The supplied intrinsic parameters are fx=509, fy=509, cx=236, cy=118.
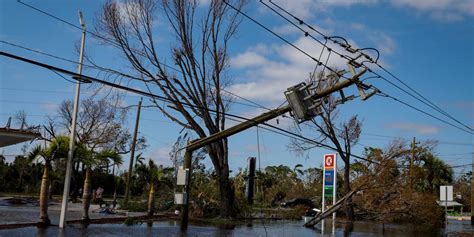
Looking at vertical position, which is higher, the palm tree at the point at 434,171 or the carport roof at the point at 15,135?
the palm tree at the point at 434,171

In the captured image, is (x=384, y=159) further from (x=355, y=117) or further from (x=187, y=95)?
(x=187, y=95)

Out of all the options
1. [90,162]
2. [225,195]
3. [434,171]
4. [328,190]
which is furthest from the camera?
[434,171]

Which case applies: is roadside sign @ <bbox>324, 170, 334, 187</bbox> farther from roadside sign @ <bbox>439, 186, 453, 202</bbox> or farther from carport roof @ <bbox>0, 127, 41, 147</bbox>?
carport roof @ <bbox>0, 127, 41, 147</bbox>

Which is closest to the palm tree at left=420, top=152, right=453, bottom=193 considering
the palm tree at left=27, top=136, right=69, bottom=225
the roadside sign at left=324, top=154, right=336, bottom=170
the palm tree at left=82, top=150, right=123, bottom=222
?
the roadside sign at left=324, top=154, right=336, bottom=170

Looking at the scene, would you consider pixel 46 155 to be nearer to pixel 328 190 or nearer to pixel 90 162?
pixel 90 162

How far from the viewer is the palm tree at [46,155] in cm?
1708

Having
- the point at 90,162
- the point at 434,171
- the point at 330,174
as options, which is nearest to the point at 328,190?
the point at 330,174

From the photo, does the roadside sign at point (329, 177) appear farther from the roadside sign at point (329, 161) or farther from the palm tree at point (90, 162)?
the palm tree at point (90, 162)

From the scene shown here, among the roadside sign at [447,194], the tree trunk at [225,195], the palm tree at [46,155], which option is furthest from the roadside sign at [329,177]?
the palm tree at [46,155]

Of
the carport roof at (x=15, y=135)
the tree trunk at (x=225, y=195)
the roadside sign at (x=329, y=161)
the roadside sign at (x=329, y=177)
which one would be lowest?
the tree trunk at (x=225, y=195)

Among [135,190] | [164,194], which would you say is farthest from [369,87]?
[135,190]

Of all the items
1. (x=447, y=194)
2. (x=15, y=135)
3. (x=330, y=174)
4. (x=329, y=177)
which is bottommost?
(x=447, y=194)

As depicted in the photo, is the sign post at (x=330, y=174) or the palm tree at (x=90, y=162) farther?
the sign post at (x=330, y=174)

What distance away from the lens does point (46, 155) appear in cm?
1747
